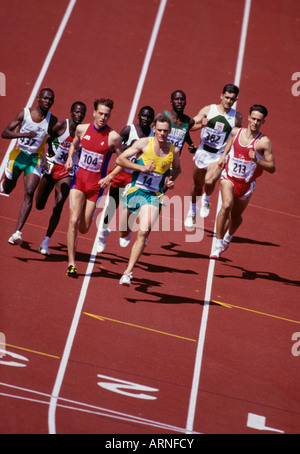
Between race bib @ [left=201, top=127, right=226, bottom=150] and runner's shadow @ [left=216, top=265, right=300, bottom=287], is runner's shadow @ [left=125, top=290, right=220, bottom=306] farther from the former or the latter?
race bib @ [left=201, top=127, right=226, bottom=150]

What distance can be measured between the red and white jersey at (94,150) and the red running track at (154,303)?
1.38m


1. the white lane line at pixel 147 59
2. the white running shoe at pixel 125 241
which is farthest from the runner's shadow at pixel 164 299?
the white lane line at pixel 147 59

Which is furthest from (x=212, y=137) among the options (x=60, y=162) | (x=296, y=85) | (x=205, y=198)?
(x=296, y=85)

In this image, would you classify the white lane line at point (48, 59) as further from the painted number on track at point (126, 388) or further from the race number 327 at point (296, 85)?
the painted number on track at point (126, 388)

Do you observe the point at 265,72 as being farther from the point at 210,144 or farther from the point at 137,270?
the point at 137,270

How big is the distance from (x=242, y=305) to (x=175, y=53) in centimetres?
939

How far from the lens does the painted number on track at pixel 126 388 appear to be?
28.3ft

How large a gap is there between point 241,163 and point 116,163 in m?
1.94

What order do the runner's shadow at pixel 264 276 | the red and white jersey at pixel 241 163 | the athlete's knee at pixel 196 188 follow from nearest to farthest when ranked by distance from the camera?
the red and white jersey at pixel 241 163
the runner's shadow at pixel 264 276
the athlete's knee at pixel 196 188

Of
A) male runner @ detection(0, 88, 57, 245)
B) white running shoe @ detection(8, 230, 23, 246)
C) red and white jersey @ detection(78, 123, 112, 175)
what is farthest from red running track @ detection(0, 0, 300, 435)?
red and white jersey @ detection(78, 123, 112, 175)

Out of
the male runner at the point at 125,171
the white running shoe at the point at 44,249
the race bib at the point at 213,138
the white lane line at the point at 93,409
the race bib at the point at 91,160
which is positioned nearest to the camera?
the white lane line at the point at 93,409

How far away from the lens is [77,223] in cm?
1048

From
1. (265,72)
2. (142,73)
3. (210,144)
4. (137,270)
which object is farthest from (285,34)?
(137,270)

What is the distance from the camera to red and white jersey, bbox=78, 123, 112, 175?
10.6m
